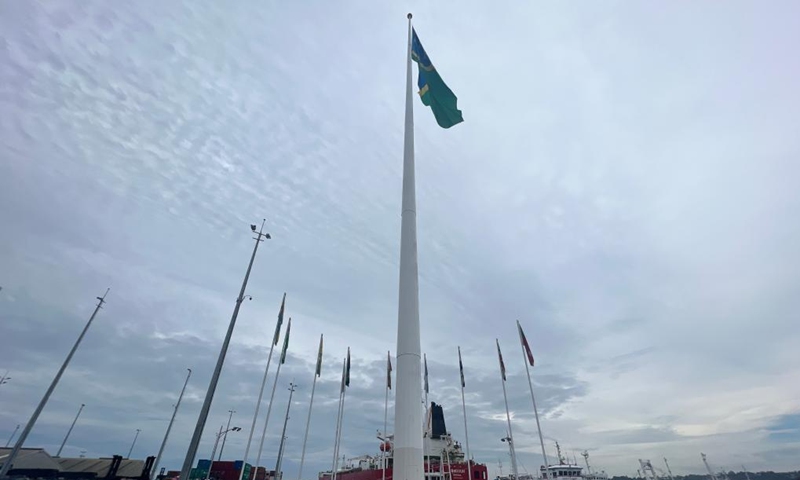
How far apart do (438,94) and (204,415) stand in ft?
55.6

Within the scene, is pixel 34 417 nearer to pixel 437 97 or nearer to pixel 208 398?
pixel 208 398

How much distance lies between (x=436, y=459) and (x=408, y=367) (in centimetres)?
5465

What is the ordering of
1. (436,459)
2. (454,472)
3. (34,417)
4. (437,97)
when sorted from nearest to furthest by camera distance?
(437,97) < (34,417) < (454,472) < (436,459)

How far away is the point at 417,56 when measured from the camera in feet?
54.3

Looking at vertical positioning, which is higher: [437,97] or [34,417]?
[437,97]

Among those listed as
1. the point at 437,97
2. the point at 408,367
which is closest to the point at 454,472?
the point at 408,367

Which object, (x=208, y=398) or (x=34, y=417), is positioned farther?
(x=34, y=417)

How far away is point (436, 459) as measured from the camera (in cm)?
5569

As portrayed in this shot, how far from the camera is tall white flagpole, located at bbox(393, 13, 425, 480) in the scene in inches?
356

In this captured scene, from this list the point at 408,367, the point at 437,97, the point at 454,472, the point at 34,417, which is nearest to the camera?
the point at 408,367

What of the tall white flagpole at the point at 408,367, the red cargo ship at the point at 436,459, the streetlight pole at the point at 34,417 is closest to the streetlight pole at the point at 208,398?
the tall white flagpole at the point at 408,367

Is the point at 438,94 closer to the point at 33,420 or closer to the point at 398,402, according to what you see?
the point at 398,402

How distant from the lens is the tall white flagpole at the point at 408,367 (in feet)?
29.7

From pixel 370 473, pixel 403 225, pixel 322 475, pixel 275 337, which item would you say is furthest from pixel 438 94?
pixel 322 475
